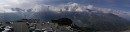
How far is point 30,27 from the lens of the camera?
8.91 meters

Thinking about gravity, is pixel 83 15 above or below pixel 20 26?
above

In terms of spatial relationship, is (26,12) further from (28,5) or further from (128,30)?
(128,30)

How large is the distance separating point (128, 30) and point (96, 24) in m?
0.93

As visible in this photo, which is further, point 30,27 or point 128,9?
point 128,9

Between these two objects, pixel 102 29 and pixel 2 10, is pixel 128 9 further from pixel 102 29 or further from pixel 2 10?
pixel 2 10

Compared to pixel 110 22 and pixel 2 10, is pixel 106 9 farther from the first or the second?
pixel 2 10

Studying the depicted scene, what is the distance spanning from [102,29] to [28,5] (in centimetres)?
199

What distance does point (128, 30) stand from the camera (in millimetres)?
9508

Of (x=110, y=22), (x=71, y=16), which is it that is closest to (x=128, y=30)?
(x=110, y=22)

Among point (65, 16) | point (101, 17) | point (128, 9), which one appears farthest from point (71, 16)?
point (128, 9)

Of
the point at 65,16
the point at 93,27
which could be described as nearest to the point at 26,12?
the point at 65,16

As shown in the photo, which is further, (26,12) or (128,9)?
(128,9)

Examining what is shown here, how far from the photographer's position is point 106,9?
31.3ft

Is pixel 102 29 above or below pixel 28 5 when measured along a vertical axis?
below
